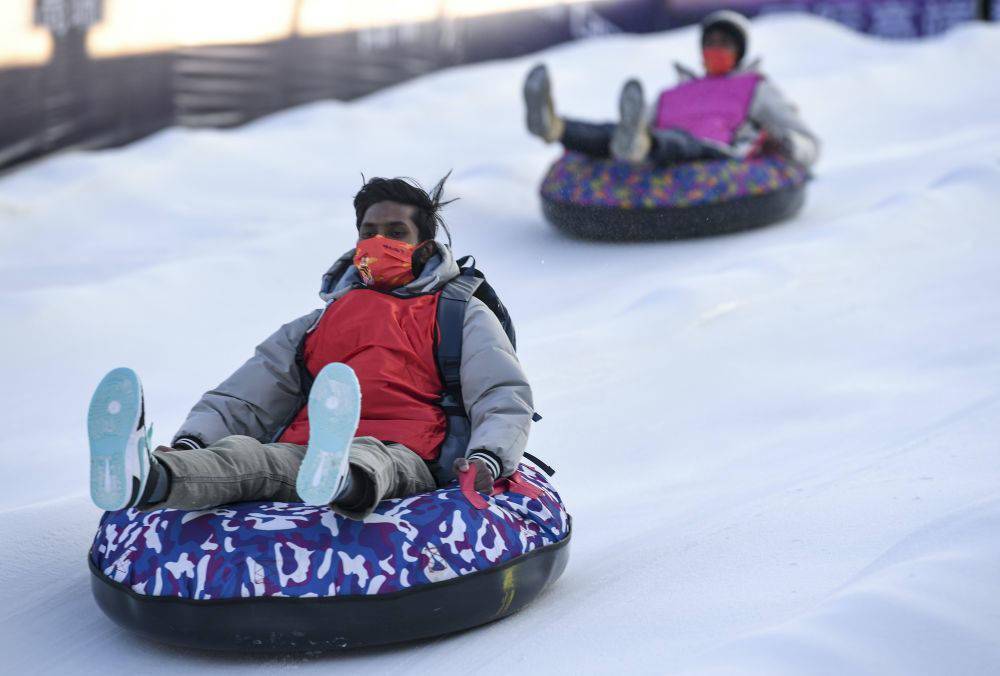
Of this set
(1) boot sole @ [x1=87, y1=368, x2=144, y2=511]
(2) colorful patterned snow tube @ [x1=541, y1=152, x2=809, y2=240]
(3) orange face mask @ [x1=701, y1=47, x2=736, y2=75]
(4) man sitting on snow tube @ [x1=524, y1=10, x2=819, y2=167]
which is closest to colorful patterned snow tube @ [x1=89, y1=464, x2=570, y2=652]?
(1) boot sole @ [x1=87, y1=368, x2=144, y2=511]

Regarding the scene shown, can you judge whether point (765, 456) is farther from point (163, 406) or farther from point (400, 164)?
point (400, 164)

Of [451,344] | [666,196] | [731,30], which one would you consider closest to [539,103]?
[666,196]

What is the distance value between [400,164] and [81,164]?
6.08 ft

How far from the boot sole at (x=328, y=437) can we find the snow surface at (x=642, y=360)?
41cm

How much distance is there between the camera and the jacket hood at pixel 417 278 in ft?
9.55

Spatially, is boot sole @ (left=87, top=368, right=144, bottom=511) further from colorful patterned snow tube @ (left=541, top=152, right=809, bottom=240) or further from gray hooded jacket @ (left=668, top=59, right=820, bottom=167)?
gray hooded jacket @ (left=668, top=59, right=820, bottom=167)

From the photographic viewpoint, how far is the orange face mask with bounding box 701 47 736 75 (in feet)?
22.4

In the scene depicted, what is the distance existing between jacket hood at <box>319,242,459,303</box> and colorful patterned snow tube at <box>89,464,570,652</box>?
0.47 metres

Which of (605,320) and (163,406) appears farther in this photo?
(605,320)

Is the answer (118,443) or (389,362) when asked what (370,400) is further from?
(118,443)

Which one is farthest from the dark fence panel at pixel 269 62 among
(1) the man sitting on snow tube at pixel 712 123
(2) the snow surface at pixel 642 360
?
(1) the man sitting on snow tube at pixel 712 123

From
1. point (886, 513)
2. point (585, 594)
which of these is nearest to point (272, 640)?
point (585, 594)

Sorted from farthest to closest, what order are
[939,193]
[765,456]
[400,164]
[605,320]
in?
[400,164] → [939,193] → [605,320] → [765,456]

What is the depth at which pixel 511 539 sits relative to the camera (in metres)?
2.64
